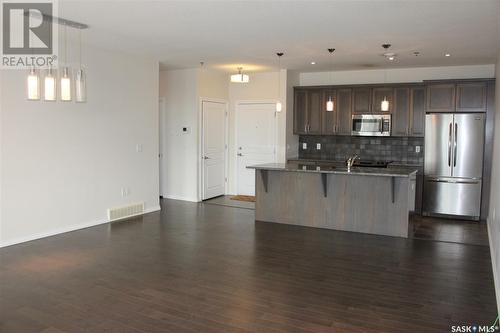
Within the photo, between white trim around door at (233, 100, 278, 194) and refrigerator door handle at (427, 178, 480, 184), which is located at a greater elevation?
white trim around door at (233, 100, 278, 194)

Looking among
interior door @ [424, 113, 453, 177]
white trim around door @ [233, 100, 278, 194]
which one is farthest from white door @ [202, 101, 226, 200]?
interior door @ [424, 113, 453, 177]

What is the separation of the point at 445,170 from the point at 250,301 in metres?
5.00

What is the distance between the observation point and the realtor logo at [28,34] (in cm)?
430

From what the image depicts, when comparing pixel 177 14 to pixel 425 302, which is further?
pixel 177 14

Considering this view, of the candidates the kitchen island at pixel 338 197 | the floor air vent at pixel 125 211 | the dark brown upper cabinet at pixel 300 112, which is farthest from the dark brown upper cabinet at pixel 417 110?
the floor air vent at pixel 125 211

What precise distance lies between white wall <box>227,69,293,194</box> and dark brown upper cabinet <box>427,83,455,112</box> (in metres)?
2.65

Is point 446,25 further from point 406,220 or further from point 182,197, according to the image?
point 182,197

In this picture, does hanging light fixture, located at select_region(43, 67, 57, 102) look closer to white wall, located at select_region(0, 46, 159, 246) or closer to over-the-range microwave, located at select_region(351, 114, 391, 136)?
white wall, located at select_region(0, 46, 159, 246)

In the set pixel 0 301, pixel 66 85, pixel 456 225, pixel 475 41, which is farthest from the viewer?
pixel 456 225

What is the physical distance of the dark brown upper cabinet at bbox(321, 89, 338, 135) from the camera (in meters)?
8.38

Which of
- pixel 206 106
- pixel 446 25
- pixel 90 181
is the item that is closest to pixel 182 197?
pixel 206 106

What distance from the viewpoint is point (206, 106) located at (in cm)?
862

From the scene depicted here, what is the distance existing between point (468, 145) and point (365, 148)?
1.92 meters

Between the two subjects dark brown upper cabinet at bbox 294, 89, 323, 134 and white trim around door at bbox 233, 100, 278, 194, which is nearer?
dark brown upper cabinet at bbox 294, 89, 323, 134
